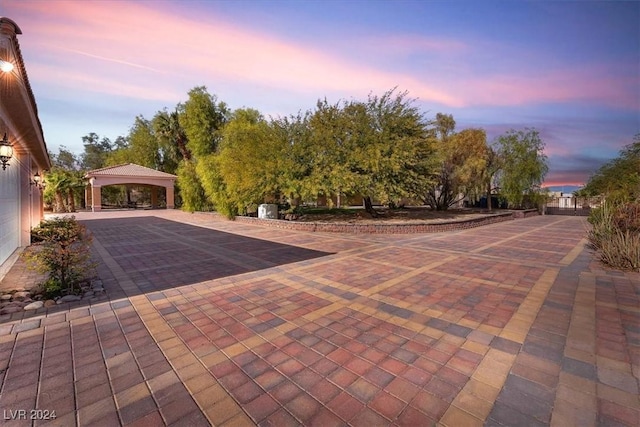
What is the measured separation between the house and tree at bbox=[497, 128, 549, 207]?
88.4ft

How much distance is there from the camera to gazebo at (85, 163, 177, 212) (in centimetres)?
2752

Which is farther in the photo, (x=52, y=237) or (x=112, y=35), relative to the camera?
(x=112, y=35)

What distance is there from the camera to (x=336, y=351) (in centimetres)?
305

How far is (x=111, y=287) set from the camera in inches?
206

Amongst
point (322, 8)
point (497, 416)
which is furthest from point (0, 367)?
point (322, 8)

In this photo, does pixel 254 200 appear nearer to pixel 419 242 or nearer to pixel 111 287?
pixel 419 242

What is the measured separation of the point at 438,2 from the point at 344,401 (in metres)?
9.84

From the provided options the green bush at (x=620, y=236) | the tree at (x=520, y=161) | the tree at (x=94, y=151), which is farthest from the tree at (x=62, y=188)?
the tree at (x=520, y=161)

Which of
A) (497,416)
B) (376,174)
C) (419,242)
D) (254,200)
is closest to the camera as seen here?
(497,416)

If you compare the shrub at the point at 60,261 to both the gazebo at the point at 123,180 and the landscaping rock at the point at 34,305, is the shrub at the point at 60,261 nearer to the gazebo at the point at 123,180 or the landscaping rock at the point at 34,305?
the landscaping rock at the point at 34,305

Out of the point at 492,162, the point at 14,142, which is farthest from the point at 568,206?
the point at 14,142

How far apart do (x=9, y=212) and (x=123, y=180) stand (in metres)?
24.5

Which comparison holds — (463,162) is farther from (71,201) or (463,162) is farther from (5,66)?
(71,201)

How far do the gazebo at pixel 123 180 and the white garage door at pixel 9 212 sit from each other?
73.6ft
